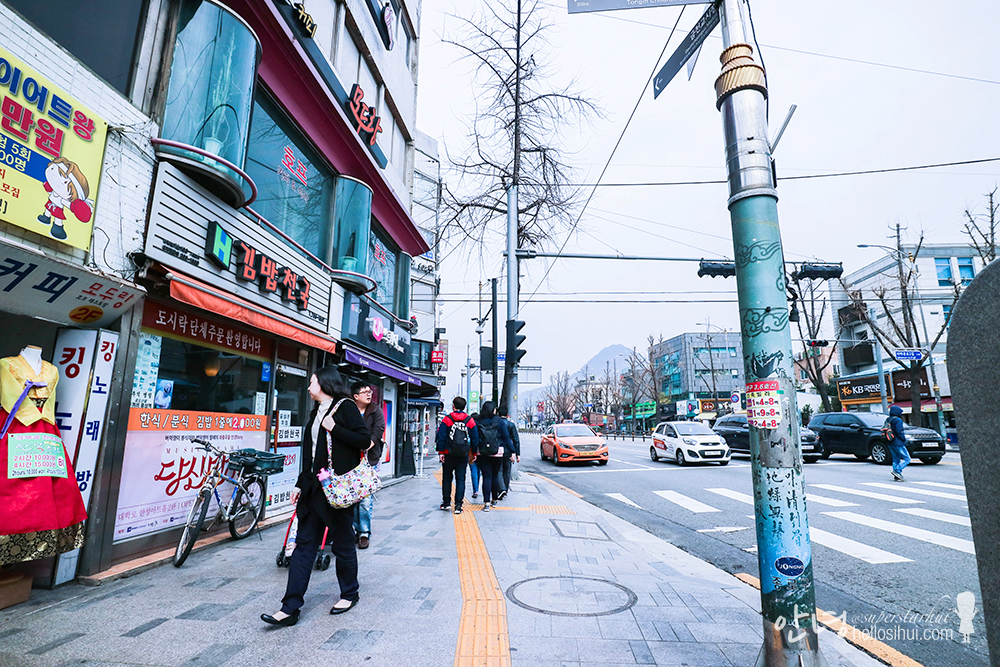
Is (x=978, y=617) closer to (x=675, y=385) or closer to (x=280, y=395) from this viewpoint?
(x=280, y=395)

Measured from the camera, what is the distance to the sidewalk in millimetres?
3002

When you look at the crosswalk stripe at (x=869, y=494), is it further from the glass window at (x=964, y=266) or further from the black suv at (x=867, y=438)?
the glass window at (x=964, y=266)

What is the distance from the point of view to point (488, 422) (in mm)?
8578

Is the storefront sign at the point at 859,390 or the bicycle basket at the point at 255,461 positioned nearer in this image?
the bicycle basket at the point at 255,461

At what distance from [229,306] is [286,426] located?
285 centimetres

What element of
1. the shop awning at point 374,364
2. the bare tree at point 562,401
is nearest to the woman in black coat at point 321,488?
the shop awning at point 374,364

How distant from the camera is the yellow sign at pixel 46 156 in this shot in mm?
3670

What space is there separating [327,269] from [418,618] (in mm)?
7221

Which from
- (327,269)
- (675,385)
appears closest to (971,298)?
(327,269)

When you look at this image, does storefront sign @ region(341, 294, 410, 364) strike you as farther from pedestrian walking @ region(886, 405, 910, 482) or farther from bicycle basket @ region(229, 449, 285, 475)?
pedestrian walking @ region(886, 405, 910, 482)

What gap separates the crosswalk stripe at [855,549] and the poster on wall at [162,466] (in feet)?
21.9

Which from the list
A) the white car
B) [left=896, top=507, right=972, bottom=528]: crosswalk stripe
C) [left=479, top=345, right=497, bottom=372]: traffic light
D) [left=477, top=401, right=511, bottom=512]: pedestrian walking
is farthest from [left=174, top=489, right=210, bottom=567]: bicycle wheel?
the white car

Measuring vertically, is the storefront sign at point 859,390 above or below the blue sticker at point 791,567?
above

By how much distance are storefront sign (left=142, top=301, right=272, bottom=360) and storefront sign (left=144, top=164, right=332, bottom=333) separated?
1.45ft
